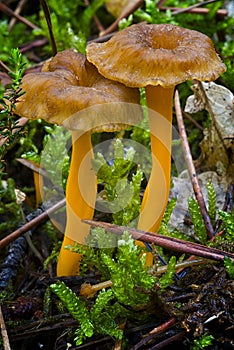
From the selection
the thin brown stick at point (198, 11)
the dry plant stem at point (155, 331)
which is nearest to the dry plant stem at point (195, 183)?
the dry plant stem at point (155, 331)

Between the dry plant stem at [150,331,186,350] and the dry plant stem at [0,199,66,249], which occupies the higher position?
the dry plant stem at [0,199,66,249]

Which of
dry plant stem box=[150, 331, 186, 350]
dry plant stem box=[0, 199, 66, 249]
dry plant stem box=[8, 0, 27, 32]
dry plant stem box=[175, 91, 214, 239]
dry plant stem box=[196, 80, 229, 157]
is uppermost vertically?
dry plant stem box=[8, 0, 27, 32]

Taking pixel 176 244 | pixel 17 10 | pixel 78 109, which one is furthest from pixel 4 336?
pixel 17 10

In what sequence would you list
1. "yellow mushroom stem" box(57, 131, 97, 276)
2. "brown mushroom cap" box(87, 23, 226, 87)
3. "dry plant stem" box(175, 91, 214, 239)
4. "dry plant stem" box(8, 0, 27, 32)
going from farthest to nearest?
1. "dry plant stem" box(8, 0, 27, 32)
2. "dry plant stem" box(175, 91, 214, 239)
3. "yellow mushroom stem" box(57, 131, 97, 276)
4. "brown mushroom cap" box(87, 23, 226, 87)

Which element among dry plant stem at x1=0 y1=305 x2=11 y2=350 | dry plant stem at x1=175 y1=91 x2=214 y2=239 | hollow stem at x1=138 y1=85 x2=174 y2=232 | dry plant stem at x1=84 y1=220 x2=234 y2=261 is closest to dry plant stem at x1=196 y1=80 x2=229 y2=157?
dry plant stem at x1=175 y1=91 x2=214 y2=239

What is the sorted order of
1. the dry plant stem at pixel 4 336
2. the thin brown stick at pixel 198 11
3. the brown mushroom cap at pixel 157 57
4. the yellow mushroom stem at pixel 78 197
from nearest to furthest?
the brown mushroom cap at pixel 157 57 → the dry plant stem at pixel 4 336 → the yellow mushroom stem at pixel 78 197 → the thin brown stick at pixel 198 11

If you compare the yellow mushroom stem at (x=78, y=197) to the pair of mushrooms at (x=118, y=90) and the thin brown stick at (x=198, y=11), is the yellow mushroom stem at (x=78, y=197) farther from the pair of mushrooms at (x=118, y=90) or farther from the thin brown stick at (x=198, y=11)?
the thin brown stick at (x=198, y=11)

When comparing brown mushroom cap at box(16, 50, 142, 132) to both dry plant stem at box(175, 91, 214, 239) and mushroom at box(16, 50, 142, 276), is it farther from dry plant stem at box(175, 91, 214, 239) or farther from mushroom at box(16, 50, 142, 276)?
dry plant stem at box(175, 91, 214, 239)
